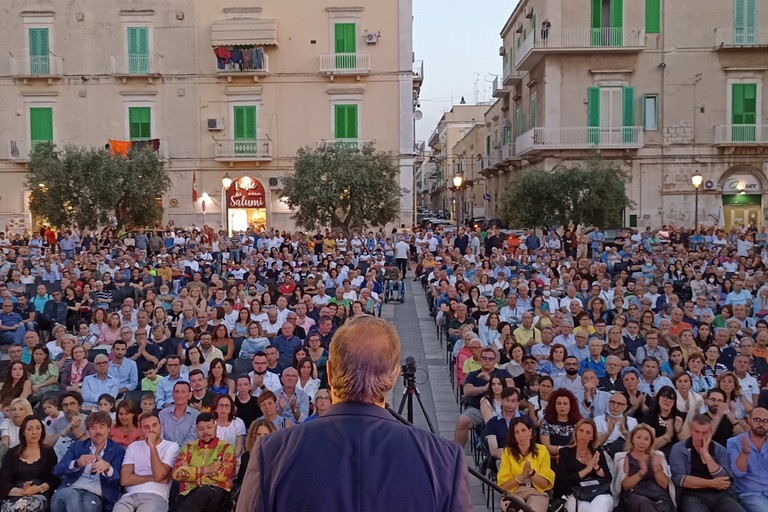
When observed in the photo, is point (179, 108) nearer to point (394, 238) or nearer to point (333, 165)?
point (333, 165)

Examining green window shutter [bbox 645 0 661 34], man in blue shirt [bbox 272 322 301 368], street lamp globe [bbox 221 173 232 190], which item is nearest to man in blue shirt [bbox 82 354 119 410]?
man in blue shirt [bbox 272 322 301 368]

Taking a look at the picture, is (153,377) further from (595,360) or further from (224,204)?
(224,204)

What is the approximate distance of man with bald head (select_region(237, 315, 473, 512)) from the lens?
1754mm

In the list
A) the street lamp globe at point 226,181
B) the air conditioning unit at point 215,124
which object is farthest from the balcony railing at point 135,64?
the street lamp globe at point 226,181

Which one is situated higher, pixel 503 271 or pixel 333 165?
pixel 333 165

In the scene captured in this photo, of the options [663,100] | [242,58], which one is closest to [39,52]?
[242,58]

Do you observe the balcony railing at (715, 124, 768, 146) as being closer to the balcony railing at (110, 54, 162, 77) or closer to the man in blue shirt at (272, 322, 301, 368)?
the balcony railing at (110, 54, 162, 77)

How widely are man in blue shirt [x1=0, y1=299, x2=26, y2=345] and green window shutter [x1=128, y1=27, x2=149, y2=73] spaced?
19.7 meters

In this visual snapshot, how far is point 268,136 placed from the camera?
1144 inches

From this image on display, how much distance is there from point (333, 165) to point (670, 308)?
14831 millimetres

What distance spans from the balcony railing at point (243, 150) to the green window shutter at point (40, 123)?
20.7 feet

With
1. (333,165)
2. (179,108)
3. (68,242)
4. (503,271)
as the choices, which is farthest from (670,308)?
(179,108)

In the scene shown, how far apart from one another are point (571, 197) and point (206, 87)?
14.1 m

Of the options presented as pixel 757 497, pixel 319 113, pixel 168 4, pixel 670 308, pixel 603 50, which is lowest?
pixel 757 497
